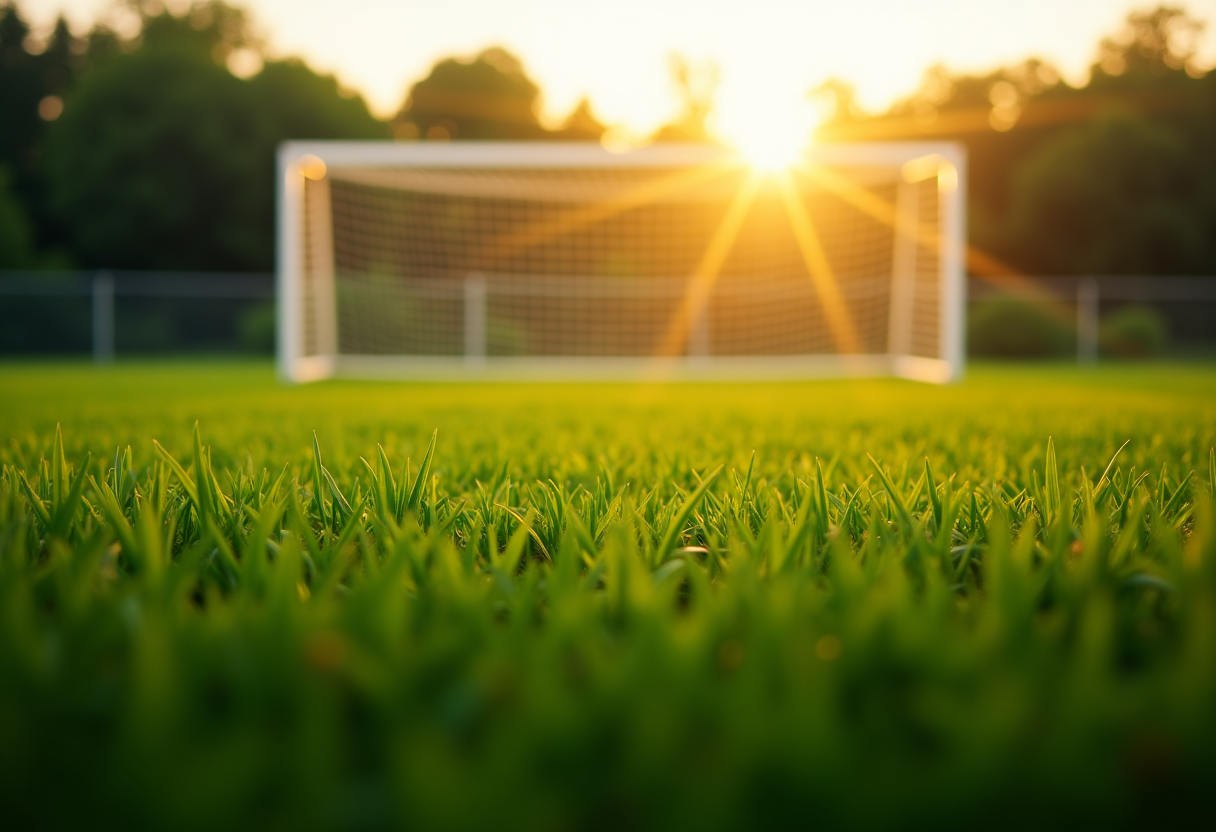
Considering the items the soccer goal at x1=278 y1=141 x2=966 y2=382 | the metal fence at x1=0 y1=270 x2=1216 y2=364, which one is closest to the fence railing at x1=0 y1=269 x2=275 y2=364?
the metal fence at x1=0 y1=270 x2=1216 y2=364

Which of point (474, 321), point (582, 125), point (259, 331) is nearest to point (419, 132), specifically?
point (582, 125)

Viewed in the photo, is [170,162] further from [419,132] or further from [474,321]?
[474,321]

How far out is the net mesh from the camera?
1205cm

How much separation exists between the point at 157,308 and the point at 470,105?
13.2m

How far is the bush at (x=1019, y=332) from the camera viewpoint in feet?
51.9

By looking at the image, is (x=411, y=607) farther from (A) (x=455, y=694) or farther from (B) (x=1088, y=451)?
(B) (x=1088, y=451)

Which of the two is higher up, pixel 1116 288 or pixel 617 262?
pixel 1116 288

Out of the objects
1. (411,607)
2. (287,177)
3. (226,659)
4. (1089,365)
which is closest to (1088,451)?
(411,607)

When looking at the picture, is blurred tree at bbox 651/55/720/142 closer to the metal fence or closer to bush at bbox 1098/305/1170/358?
the metal fence

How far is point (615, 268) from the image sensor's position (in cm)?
A: 1628

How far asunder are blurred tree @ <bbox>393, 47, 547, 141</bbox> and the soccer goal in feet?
32.7

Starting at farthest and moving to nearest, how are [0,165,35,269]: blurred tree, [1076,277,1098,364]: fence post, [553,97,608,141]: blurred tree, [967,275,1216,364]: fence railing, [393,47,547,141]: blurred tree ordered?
[393,47,547,141]: blurred tree, [553,97,608,141]: blurred tree, [0,165,35,269]: blurred tree, [967,275,1216,364]: fence railing, [1076,277,1098,364]: fence post

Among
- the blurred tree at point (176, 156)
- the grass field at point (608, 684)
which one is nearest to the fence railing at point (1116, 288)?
the grass field at point (608, 684)

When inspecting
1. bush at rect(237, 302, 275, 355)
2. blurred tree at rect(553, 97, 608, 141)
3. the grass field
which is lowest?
the grass field
